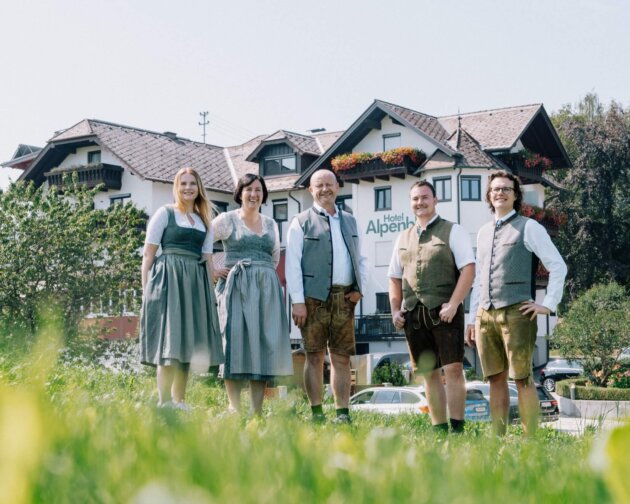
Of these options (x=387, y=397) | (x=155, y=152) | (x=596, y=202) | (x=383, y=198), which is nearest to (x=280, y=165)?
(x=383, y=198)

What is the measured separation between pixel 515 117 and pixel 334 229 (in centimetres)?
3931

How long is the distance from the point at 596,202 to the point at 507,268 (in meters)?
48.2

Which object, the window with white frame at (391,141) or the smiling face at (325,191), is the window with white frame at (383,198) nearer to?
the window with white frame at (391,141)

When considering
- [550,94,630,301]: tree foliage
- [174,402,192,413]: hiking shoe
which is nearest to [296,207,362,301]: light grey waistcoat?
[174,402,192,413]: hiking shoe

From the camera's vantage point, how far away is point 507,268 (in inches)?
271

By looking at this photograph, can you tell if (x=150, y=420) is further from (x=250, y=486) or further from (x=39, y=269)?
(x=39, y=269)

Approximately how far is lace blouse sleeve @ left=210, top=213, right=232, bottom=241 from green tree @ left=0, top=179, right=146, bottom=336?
19.6m

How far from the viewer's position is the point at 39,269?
2689 centimetres

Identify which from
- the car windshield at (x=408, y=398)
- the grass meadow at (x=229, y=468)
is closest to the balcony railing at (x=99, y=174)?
the car windshield at (x=408, y=398)

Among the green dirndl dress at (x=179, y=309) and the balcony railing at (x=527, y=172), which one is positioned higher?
the balcony railing at (x=527, y=172)

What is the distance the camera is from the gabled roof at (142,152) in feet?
152

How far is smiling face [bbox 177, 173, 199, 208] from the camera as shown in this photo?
745 cm

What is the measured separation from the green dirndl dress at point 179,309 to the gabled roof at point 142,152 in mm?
38519

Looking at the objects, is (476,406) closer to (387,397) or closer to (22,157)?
(387,397)
